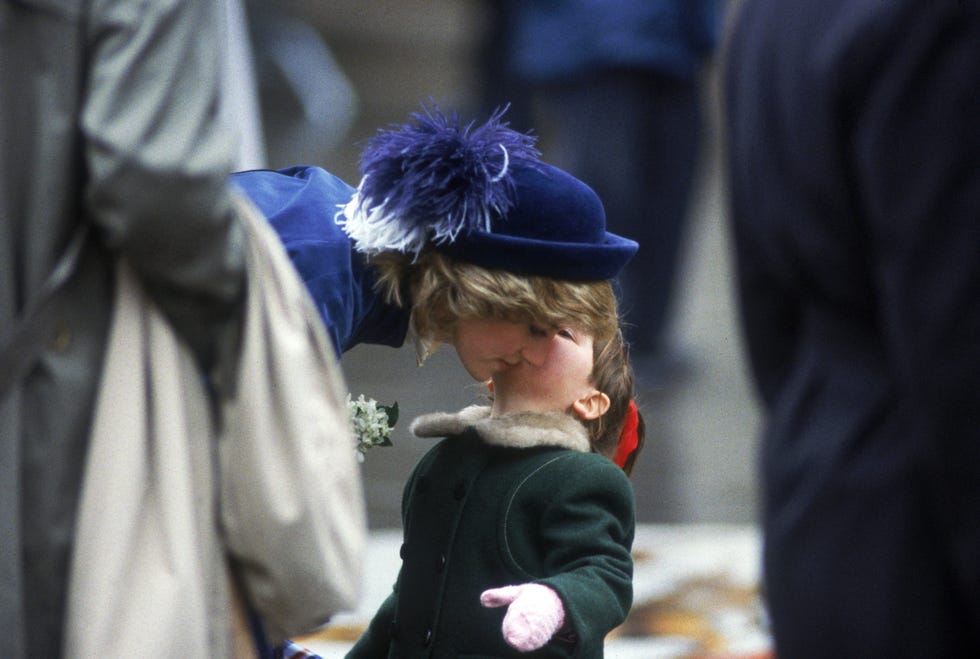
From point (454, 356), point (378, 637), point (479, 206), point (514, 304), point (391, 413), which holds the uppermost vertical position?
point (479, 206)

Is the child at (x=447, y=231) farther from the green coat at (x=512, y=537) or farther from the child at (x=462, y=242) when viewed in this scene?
the green coat at (x=512, y=537)

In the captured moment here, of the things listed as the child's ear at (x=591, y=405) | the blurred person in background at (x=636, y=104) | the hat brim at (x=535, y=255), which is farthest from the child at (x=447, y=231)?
the blurred person in background at (x=636, y=104)

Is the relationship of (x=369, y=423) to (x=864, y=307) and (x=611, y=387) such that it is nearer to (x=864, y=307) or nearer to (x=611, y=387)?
(x=611, y=387)

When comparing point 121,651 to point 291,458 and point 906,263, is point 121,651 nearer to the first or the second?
point 291,458

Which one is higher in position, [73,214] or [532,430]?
[73,214]

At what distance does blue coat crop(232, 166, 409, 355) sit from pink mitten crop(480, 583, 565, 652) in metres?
0.47

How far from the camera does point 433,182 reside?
2.29 metres

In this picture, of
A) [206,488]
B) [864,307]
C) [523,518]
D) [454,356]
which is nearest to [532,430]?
[523,518]

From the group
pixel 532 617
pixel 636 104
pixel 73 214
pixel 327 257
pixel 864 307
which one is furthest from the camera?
pixel 636 104

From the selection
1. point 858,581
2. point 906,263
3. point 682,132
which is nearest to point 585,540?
point 858,581

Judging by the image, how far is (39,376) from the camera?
6.53 ft

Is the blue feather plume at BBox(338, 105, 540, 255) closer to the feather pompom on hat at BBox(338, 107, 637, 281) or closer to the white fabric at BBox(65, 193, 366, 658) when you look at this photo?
the feather pompom on hat at BBox(338, 107, 637, 281)

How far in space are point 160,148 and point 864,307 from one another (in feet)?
2.58

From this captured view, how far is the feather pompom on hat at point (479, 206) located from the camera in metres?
2.29
